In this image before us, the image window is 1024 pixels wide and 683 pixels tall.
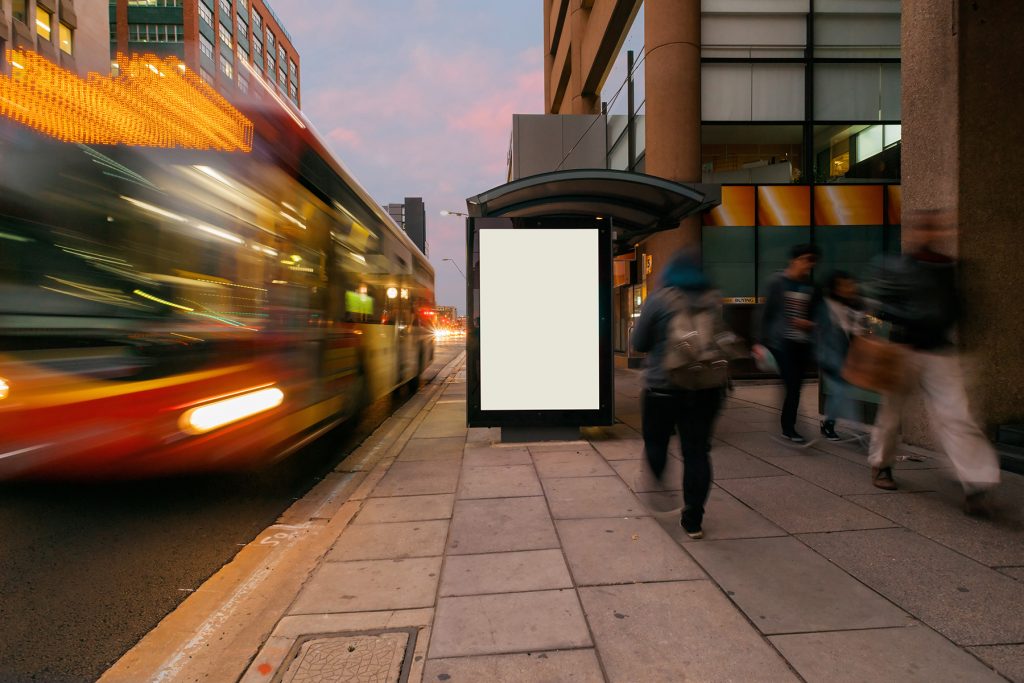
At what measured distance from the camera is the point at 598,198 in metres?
6.88

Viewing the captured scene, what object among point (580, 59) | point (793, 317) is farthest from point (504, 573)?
point (580, 59)

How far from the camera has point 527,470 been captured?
5383 millimetres

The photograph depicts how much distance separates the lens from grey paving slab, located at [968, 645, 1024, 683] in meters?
2.20

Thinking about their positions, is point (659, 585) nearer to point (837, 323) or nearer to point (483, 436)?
point (837, 323)

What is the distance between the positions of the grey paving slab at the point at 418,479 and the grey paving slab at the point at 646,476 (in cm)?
152

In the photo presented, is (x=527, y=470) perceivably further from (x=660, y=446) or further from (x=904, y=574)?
(x=904, y=574)

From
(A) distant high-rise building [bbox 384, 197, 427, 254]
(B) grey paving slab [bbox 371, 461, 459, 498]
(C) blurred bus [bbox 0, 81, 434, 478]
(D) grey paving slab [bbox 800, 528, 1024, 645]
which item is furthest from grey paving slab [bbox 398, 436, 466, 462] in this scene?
(A) distant high-rise building [bbox 384, 197, 427, 254]

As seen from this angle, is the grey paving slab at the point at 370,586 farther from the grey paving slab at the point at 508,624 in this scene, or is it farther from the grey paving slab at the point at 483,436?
the grey paving slab at the point at 483,436

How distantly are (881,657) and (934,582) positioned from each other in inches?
35.9

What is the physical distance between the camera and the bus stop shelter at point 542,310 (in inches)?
240

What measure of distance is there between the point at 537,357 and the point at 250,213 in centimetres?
316

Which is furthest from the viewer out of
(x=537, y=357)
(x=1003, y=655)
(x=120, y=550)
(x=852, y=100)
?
(x=852, y=100)

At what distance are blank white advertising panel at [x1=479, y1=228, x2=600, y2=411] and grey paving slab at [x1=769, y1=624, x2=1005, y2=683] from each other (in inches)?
154

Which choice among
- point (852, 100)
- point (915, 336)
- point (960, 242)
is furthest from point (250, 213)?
point (852, 100)
